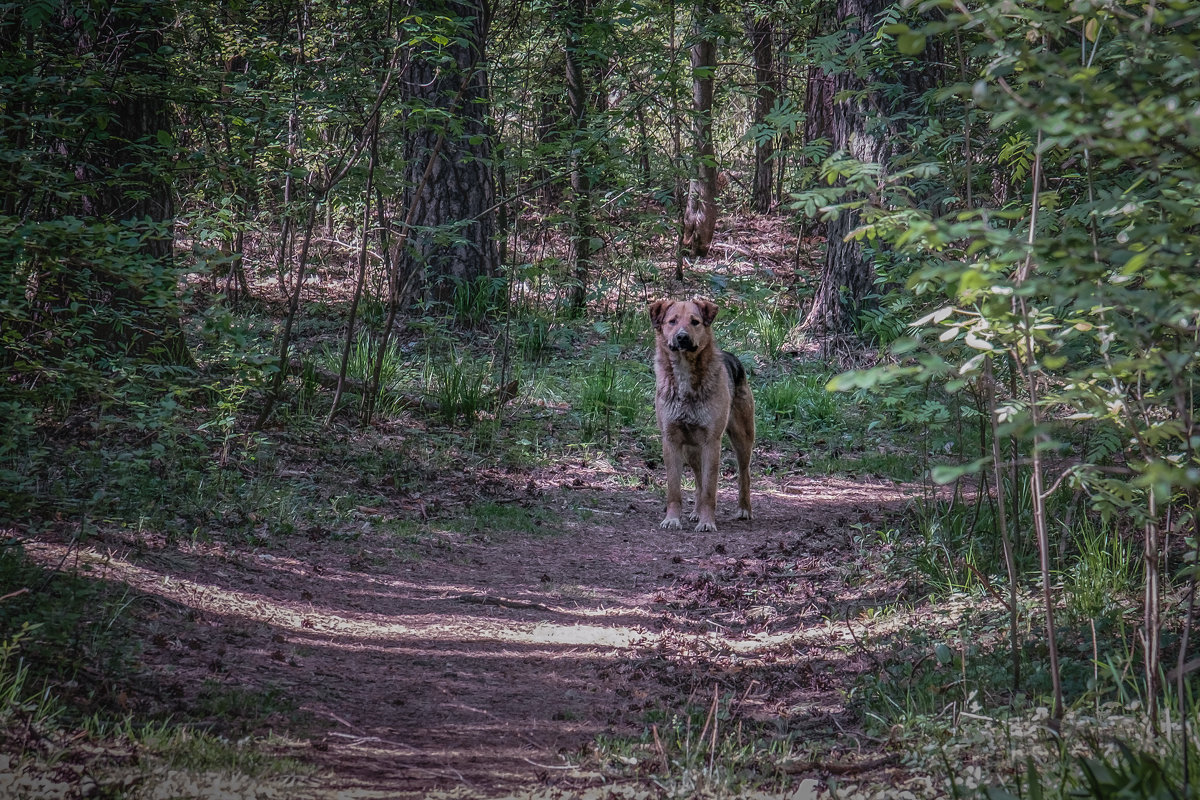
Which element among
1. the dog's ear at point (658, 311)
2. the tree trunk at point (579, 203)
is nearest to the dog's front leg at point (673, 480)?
the dog's ear at point (658, 311)

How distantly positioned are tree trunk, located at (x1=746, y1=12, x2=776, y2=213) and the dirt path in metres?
14.6

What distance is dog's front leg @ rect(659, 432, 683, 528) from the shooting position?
24.8 ft

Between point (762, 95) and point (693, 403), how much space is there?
16.7 metres

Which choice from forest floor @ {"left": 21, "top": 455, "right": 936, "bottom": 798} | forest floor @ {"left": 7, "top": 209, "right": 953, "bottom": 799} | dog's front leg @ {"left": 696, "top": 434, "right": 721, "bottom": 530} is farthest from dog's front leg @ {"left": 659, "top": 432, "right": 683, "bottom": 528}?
forest floor @ {"left": 21, "top": 455, "right": 936, "bottom": 798}

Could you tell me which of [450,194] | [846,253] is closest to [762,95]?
[846,253]

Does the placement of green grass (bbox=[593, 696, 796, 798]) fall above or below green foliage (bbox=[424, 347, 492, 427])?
below

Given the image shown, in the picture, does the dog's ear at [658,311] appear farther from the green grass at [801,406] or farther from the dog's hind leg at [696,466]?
the green grass at [801,406]

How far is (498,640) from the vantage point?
4809 millimetres

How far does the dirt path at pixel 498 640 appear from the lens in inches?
138

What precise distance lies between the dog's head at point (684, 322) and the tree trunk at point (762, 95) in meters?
12.1

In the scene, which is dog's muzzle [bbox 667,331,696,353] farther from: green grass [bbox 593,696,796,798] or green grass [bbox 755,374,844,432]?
green grass [bbox 593,696,796,798]

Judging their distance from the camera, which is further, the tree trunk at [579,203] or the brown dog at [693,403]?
the tree trunk at [579,203]

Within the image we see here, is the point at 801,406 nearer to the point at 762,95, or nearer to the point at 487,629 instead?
the point at 487,629

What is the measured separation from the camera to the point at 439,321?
450 inches
